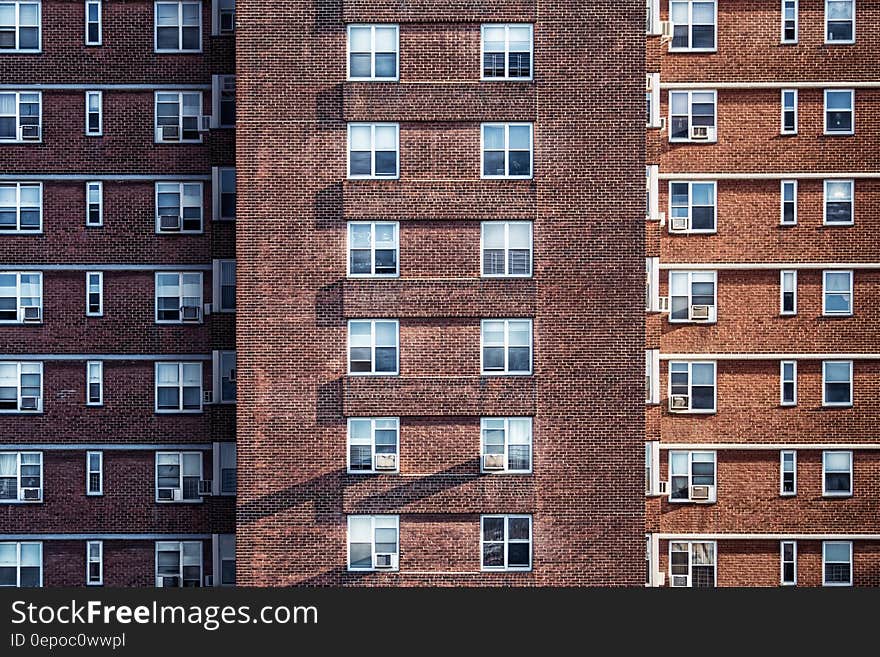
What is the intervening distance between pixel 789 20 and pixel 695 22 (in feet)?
8.97

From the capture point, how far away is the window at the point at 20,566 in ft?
Result: 96.3

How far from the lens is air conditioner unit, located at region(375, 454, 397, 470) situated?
1064 inches

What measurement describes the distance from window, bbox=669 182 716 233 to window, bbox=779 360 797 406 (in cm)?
456

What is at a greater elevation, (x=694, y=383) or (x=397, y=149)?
(x=397, y=149)

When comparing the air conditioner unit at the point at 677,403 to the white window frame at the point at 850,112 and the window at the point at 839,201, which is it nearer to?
the window at the point at 839,201

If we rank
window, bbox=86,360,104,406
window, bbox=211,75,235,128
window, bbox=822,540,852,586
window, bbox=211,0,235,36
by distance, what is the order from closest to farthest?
window, bbox=211,75,235,128
window, bbox=211,0,235,36
window, bbox=86,360,104,406
window, bbox=822,540,852,586

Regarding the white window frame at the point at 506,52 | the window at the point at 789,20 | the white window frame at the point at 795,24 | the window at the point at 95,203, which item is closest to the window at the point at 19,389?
the window at the point at 95,203

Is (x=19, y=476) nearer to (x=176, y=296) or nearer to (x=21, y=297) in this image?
(x=21, y=297)

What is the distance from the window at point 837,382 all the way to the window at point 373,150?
45.8ft

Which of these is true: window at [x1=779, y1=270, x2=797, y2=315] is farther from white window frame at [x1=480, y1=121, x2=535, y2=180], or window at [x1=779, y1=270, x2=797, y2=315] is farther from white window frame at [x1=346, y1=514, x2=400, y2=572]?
white window frame at [x1=346, y1=514, x2=400, y2=572]

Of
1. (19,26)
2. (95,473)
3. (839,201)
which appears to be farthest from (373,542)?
(19,26)

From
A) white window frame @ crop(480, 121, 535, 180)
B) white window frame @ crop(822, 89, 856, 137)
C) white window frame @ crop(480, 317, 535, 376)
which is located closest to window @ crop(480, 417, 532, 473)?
white window frame @ crop(480, 317, 535, 376)

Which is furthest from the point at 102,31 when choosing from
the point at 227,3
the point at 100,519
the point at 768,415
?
the point at 768,415

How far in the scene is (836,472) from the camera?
29750 mm
